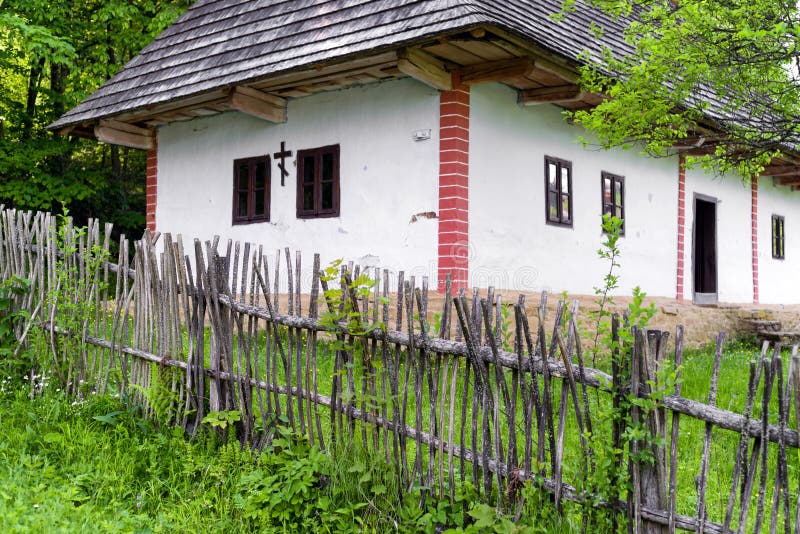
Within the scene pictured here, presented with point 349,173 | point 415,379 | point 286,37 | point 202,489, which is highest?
point 286,37

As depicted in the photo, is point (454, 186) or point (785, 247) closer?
point (454, 186)

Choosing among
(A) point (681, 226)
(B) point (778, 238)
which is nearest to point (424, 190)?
(A) point (681, 226)

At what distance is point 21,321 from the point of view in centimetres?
577

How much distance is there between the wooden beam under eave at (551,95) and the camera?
8484 mm

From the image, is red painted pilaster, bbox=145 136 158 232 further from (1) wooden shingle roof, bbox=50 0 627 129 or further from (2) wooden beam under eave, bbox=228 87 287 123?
(2) wooden beam under eave, bbox=228 87 287 123

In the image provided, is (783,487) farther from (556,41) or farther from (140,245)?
(556,41)

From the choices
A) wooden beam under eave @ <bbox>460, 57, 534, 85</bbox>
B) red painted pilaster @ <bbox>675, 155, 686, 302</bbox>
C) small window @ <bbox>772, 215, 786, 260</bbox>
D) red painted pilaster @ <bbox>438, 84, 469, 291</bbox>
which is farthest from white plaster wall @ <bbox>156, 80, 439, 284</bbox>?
small window @ <bbox>772, 215, 786, 260</bbox>

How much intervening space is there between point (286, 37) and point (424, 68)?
222 cm

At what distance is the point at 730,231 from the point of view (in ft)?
43.6

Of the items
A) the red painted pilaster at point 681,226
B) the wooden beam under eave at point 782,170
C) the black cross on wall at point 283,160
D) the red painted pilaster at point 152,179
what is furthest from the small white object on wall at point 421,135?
the wooden beam under eave at point 782,170

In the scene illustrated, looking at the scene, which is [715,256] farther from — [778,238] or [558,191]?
[558,191]

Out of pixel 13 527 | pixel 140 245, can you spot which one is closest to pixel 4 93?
pixel 140 245

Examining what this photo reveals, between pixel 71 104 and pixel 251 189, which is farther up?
pixel 71 104

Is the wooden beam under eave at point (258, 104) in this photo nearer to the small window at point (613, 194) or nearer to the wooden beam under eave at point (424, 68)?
the wooden beam under eave at point (424, 68)
